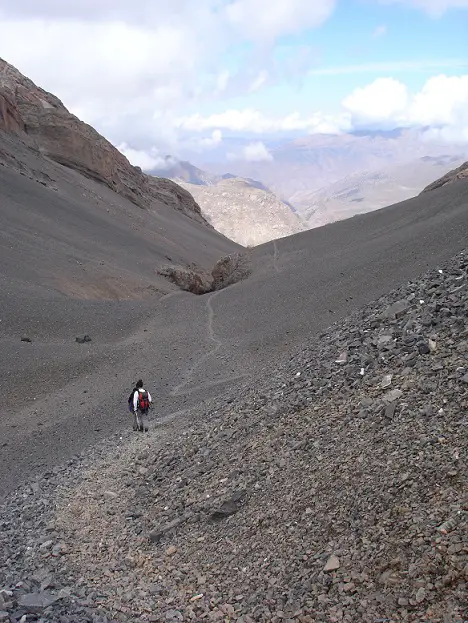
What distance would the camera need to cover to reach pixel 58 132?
51.4 meters

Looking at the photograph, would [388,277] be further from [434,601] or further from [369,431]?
[434,601]

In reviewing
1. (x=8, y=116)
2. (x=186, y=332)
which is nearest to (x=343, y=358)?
(x=186, y=332)

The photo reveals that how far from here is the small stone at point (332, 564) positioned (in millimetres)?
5730

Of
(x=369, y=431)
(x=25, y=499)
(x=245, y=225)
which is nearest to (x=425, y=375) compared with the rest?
(x=369, y=431)

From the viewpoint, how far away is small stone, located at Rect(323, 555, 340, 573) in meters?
5.73

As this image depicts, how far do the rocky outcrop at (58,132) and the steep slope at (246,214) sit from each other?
92.1m

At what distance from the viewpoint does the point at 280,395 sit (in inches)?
378

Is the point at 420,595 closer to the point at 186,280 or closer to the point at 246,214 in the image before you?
the point at 186,280

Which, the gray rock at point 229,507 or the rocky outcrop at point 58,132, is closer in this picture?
the gray rock at point 229,507

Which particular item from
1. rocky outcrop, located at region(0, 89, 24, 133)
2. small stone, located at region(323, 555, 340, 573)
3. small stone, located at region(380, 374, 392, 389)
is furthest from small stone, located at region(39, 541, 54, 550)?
rocky outcrop, located at region(0, 89, 24, 133)

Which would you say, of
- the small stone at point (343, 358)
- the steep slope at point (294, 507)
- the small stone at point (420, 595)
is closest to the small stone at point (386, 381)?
the steep slope at point (294, 507)

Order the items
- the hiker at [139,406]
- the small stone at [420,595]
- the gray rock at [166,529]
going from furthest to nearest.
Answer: the hiker at [139,406] < the gray rock at [166,529] < the small stone at [420,595]

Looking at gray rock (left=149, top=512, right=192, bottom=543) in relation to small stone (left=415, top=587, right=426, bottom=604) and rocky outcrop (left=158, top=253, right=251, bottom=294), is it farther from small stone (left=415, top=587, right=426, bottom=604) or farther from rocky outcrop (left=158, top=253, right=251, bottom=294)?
rocky outcrop (left=158, top=253, right=251, bottom=294)

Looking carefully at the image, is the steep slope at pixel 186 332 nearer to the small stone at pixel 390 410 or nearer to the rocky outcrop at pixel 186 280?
the small stone at pixel 390 410
